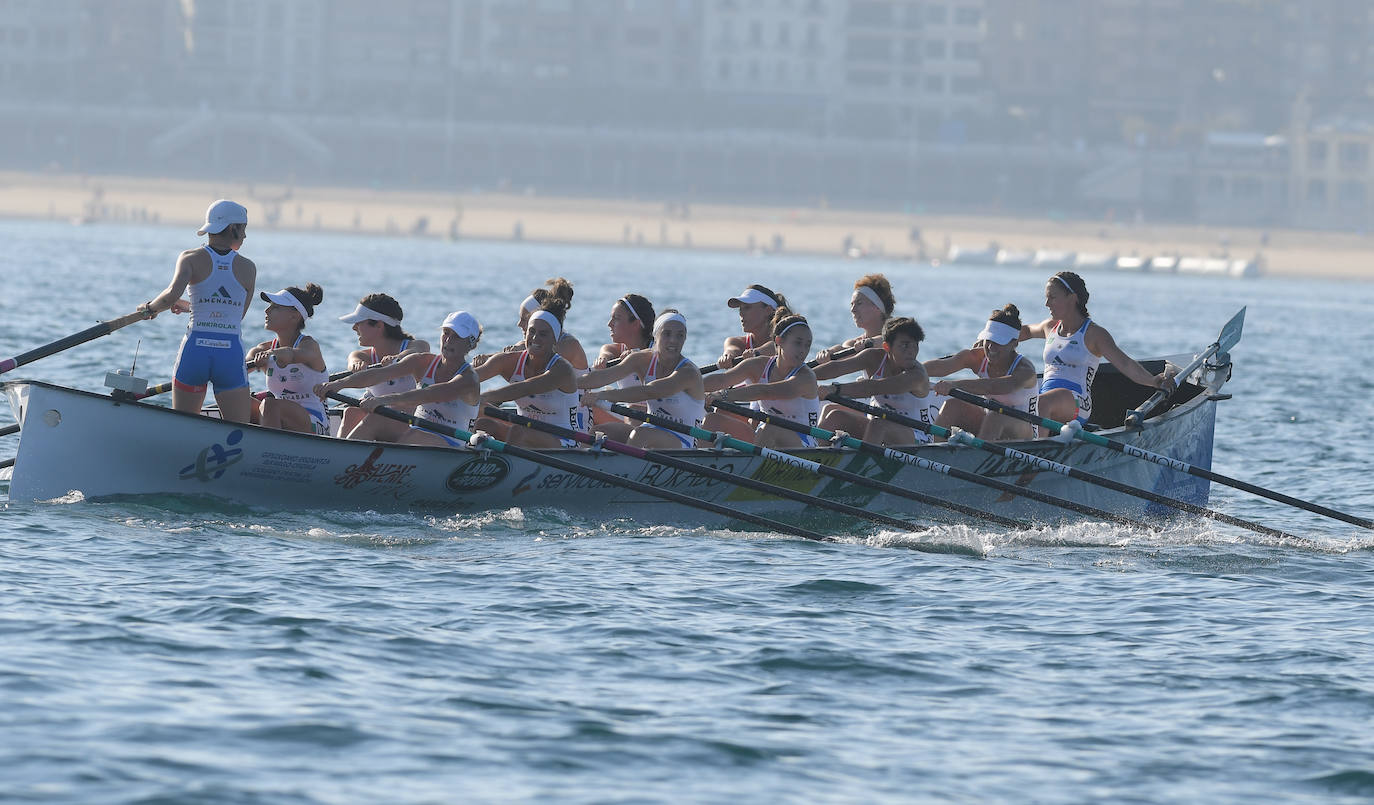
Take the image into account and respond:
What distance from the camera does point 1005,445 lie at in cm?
1422

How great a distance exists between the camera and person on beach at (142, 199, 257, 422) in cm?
1230

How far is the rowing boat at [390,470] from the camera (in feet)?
40.1

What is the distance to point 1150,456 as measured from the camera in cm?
1430

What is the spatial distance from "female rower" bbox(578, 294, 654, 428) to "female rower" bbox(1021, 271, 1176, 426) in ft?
10.6

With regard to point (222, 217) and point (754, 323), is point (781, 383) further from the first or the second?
point (222, 217)

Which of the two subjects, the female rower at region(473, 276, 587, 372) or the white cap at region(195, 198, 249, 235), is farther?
the female rower at region(473, 276, 587, 372)

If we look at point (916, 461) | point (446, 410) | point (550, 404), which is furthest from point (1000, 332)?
point (446, 410)

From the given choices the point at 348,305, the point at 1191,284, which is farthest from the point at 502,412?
the point at 1191,284

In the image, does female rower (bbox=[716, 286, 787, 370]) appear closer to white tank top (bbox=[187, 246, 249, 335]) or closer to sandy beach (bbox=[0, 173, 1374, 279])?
white tank top (bbox=[187, 246, 249, 335])

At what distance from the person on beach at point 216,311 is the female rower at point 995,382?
5415 mm

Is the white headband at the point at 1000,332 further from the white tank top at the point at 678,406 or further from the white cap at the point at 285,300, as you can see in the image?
the white cap at the point at 285,300

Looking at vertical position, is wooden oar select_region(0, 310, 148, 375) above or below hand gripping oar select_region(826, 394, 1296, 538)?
above

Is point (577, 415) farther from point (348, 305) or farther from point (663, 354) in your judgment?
point (348, 305)

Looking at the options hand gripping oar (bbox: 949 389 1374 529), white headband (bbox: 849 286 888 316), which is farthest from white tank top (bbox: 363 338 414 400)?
hand gripping oar (bbox: 949 389 1374 529)
